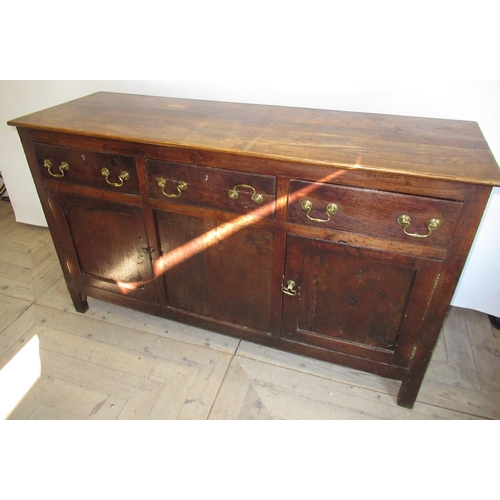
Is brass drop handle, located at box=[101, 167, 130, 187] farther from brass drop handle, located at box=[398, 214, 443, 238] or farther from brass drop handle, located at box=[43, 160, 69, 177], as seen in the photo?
brass drop handle, located at box=[398, 214, 443, 238]

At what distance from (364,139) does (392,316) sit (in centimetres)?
58

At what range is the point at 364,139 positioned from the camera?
1.18 meters

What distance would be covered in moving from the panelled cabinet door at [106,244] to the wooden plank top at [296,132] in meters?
0.30

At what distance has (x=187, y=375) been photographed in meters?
1.55

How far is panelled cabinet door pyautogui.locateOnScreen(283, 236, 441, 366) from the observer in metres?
1.18

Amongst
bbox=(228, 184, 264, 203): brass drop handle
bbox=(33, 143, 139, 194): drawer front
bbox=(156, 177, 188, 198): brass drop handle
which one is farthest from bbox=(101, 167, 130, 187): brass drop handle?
bbox=(228, 184, 264, 203): brass drop handle

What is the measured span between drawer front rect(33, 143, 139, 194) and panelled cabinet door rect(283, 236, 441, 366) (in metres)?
0.61

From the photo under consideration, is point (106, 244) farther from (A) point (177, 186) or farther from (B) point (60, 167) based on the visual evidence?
(A) point (177, 186)

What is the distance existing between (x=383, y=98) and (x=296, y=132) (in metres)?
0.47

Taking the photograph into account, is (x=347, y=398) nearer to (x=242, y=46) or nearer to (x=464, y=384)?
Answer: (x=464, y=384)

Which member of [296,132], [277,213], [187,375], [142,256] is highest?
[296,132]

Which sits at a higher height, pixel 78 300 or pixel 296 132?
pixel 296 132

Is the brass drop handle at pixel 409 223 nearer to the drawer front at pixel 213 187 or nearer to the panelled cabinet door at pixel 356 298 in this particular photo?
the panelled cabinet door at pixel 356 298

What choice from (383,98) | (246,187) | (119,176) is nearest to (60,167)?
(119,176)
